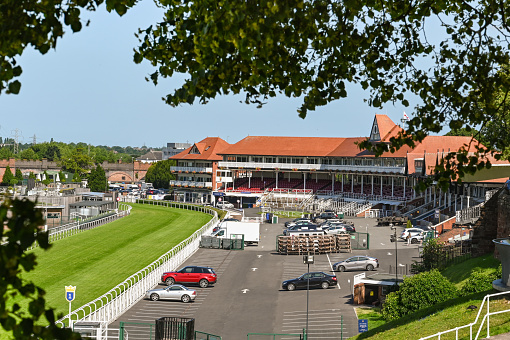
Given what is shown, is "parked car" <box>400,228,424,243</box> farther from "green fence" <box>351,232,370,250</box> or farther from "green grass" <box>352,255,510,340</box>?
"green grass" <box>352,255,510,340</box>

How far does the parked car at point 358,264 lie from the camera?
41.7 metres

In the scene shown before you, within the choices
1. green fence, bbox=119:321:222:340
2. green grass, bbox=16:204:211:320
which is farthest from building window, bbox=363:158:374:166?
green fence, bbox=119:321:222:340

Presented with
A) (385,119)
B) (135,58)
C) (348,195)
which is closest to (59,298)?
(135,58)

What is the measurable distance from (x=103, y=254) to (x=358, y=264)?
20357mm

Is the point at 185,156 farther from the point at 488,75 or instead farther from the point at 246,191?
the point at 488,75

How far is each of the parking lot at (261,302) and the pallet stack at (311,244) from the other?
0.75 metres

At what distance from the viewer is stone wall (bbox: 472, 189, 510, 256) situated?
34.1 meters

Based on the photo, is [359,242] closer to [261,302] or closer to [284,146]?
[261,302]

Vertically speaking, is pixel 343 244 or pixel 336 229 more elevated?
pixel 336 229

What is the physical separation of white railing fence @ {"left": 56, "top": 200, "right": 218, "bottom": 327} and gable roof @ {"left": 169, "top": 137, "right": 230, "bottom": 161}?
4851cm

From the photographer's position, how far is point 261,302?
32.8m

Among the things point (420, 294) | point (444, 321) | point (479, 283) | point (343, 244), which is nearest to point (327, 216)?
point (343, 244)

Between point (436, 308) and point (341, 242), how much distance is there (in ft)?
98.1

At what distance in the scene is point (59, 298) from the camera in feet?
117
